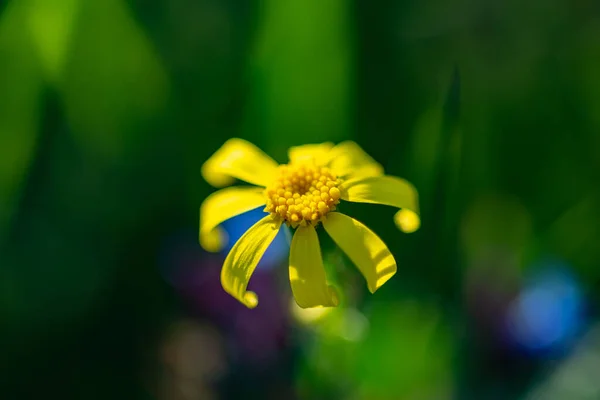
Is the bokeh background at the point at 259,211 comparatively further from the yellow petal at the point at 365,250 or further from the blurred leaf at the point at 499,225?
the yellow petal at the point at 365,250

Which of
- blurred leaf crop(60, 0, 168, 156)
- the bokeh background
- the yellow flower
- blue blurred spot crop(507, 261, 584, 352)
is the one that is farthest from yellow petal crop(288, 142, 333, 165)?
blue blurred spot crop(507, 261, 584, 352)

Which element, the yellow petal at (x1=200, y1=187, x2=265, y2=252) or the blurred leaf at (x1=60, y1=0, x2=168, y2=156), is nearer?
→ the yellow petal at (x1=200, y1=187, x2=265, y2=252)

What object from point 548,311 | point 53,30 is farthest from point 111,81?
point 548,311

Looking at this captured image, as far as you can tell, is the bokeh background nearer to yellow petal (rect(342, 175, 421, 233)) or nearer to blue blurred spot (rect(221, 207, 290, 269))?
blue blurred spot (rect(221, 207, 290, 269))

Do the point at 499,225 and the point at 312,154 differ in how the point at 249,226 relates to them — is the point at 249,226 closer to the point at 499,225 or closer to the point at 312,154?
the point at 312,154

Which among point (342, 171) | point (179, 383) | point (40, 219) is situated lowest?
point (179, 383)

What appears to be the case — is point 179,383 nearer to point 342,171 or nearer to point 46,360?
point 46,360

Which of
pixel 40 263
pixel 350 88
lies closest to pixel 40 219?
pixel 40 263
